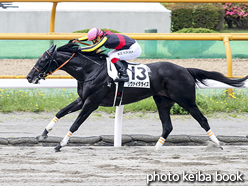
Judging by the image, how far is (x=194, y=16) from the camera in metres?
14.8

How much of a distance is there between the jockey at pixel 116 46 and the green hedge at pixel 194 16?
9593mm

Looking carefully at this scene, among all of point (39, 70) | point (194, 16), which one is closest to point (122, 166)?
point (39, 70)

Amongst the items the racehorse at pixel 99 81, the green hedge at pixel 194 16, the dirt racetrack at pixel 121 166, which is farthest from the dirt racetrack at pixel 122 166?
the green hedge at pixel 194 16

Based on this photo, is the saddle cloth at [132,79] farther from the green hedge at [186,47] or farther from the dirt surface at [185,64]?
the green hedge at [186,47]

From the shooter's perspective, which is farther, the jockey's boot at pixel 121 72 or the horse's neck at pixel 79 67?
the horse's neck at pixel 79 67

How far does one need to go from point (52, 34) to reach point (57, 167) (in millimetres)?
4038

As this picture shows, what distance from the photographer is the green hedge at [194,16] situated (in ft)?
48.3

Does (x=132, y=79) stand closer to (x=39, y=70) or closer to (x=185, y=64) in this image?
(x=39, y=70)

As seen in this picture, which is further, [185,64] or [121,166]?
[185,64]

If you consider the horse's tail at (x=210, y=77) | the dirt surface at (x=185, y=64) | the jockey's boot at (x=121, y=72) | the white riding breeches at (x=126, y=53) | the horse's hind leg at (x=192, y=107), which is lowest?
the dirt surface at (x=185, y=64)

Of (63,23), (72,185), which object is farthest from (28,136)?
(63,23)

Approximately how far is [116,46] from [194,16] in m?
10.1

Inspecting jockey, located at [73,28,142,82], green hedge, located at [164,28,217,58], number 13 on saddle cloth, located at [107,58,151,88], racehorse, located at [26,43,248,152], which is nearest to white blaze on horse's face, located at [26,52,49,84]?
racehorse, located at [26,43,248,152]

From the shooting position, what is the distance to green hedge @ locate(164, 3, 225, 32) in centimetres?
1474
